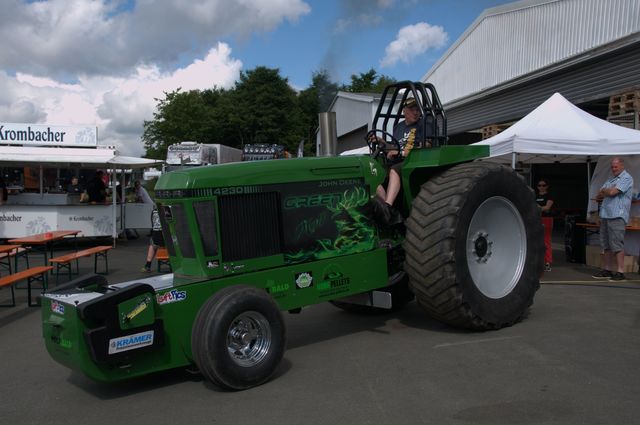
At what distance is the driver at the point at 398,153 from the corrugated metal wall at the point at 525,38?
9191 mm

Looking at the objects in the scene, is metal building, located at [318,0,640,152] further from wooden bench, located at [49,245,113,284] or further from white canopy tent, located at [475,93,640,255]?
wooden bench, located at [49,245,113,284]

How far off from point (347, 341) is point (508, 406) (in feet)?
6.62

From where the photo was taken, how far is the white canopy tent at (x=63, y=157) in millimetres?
14484

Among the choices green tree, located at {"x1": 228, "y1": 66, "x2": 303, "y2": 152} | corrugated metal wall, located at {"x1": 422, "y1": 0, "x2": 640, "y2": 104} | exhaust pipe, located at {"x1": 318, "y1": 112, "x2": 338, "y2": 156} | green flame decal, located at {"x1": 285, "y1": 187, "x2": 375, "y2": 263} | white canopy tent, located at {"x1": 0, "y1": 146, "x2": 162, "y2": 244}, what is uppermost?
green tree, located at {"x1": 228, "y1": 66, "x2": 303, "y2": 152}

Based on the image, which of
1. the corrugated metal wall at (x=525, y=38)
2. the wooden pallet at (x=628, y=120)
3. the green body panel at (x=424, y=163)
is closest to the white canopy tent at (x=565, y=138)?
the wooden pallet at (x=628, y=120)

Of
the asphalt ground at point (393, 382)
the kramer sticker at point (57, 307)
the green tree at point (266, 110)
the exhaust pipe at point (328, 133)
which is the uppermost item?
the green tree at point (266, 110)

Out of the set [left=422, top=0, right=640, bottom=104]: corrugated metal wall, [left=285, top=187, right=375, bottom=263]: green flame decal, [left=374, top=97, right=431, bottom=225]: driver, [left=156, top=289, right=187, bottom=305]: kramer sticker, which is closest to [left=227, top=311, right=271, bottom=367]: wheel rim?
[left=156, top=289, right=187, bottom=305]: kramer sticker

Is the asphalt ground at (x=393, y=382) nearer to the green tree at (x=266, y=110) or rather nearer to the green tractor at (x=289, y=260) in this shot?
the green tractor at (x=289, y=260)

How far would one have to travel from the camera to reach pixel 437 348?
17.2 ft

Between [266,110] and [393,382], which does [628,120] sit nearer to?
[393,382]

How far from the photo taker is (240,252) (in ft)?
15.3

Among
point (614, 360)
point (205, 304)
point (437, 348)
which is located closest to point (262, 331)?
point (205, 304)

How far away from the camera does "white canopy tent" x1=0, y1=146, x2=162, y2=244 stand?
47.5 ft

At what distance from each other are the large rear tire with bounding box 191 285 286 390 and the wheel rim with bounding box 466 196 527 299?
224 centimetres
